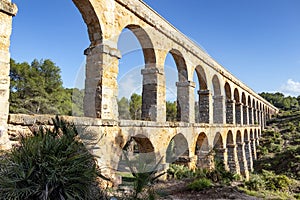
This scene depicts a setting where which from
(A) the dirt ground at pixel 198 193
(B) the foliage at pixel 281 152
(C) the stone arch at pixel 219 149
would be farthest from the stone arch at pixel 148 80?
(B) the foliage at pixel 281 152

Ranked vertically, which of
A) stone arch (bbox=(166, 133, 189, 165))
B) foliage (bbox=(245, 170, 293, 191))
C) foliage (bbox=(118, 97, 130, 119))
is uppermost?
foliage (bbox=(118, 97, 130, 119))

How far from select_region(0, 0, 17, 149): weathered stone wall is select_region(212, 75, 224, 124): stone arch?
11616mm

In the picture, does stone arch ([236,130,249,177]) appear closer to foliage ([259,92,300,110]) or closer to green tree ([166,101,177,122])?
green tree ([166,101,177,122])

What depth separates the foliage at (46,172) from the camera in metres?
2.88

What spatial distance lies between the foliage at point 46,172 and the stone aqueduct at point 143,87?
58cm

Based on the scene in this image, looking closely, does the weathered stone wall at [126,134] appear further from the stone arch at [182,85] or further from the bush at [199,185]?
the bush at [199,185]

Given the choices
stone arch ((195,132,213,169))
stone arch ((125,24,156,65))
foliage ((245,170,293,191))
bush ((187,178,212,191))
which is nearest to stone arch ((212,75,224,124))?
stone arch ((195,132,213,169))

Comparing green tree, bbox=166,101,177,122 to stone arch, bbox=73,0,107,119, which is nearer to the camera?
stone arch, bbox=73,0,107,119

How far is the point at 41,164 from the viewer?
2971 millimetres

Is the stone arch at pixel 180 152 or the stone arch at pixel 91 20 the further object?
the stone arch at pixel 180 152

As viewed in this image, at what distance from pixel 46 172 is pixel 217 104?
41.4 ft

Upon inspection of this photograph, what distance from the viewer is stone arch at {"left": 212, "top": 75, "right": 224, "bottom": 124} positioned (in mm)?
14289

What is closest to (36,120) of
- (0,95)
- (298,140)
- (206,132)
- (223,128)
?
(0,95)

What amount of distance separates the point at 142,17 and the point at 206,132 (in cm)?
580
